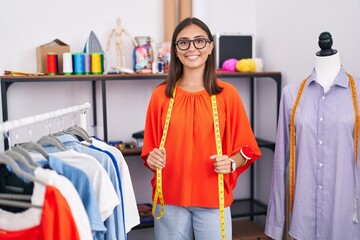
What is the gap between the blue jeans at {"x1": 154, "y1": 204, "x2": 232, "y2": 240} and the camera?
6.48 feet

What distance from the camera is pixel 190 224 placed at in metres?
2.04

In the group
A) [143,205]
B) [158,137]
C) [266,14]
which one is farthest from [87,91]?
[266,14]

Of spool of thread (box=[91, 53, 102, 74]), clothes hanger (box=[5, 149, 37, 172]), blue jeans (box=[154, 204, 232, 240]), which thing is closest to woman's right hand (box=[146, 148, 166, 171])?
blue jeans (box=[154, 204, 232, 240])

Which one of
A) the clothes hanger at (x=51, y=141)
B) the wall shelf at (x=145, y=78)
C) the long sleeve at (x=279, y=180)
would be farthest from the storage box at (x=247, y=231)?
the clothes hanger at (x=51, y=141)

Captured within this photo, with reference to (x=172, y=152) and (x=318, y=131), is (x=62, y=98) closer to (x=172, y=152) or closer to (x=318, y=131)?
(x=172, y=152)

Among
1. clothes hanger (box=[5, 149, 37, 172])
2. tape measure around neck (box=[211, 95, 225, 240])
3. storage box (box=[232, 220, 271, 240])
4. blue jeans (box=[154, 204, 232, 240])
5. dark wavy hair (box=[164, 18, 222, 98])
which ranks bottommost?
storage box (box=[232, 220, 271, 240])

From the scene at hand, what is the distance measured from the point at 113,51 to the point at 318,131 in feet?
5.42

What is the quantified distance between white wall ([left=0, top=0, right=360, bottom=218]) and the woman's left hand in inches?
42.4

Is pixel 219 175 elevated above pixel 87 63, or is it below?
below

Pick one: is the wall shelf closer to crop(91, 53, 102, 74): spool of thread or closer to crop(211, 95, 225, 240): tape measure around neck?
crop(91, 53, 102, 74): spool of thread

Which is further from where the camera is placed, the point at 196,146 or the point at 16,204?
the point at 196,146

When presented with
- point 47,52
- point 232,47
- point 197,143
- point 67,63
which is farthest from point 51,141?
point 232,47

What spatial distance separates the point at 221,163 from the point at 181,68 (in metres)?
0.55

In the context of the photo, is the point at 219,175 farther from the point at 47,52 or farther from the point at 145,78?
the point at 47,52
